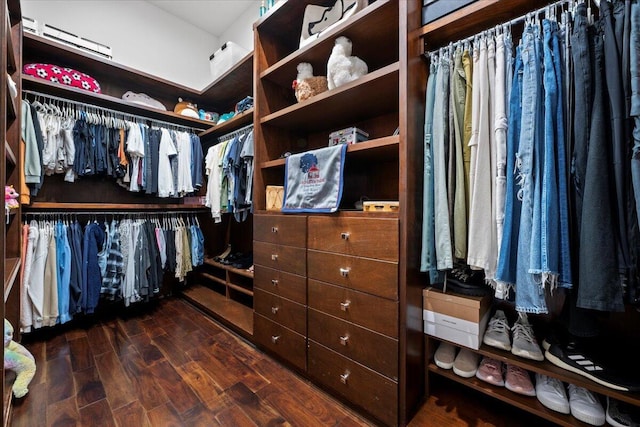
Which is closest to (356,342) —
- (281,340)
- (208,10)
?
(281,340)

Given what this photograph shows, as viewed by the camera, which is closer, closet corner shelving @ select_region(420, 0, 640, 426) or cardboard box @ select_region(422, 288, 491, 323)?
closet corner shelving @ select_region(420, 0, 640, 426)

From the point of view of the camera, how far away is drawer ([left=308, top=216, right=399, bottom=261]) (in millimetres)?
1110

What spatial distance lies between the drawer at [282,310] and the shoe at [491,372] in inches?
33.3

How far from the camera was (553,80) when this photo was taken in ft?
2.89

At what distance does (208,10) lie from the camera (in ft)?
9.04

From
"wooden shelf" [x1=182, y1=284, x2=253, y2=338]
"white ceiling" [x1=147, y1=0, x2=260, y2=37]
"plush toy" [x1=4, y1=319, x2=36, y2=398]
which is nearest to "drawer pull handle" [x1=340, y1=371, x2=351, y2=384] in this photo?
"wooden shelf" [x1=182, y1=284, x2=253, y2=338]

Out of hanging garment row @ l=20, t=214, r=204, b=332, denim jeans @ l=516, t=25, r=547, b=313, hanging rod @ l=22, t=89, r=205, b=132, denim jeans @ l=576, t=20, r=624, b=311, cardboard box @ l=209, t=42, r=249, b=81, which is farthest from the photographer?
cardboard box @ l=209, t=42, r=249, b=81

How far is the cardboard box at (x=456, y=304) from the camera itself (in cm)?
109

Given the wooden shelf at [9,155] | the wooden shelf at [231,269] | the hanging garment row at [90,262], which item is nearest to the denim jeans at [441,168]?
the wooden shelf at [231,269]

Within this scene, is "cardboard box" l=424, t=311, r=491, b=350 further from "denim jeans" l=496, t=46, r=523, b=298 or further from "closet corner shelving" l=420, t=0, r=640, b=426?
"denim jeans" l=496, t=46, r=523, b=298

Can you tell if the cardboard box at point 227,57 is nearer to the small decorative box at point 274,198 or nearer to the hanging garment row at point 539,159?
the small decorative box at point 274,198

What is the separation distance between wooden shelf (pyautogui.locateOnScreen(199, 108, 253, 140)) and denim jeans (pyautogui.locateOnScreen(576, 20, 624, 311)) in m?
1.86

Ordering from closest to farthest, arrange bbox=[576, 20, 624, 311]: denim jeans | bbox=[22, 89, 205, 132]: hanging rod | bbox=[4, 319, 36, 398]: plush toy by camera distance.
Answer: bbox=[576, 20, 624, 311]: denim jeans → bbox=[4, 319, 36, 398]: plush toy → bbox=[22, 89, 205, 132]: hanging rod

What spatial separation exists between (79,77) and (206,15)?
147 centimetres
